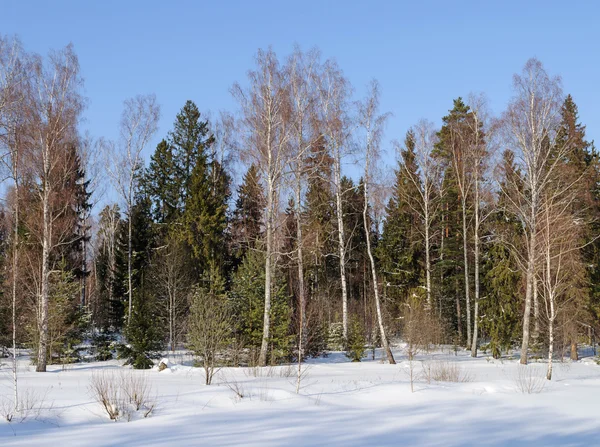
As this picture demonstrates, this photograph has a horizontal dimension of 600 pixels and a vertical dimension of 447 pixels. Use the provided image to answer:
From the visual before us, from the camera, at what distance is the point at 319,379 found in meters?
14.6

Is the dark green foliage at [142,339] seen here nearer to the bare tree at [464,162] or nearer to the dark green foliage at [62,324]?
the dark green foliage at [62,324]

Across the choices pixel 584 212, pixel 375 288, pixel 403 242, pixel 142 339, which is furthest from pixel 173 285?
pixel 584 212

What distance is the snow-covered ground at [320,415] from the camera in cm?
785

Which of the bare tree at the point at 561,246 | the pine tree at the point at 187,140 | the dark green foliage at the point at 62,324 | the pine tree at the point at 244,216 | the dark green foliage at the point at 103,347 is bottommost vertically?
the dark green foliage at the point at 103,347

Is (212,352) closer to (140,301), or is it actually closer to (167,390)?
(167,390)

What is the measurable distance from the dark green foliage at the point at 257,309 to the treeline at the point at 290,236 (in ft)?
0.22

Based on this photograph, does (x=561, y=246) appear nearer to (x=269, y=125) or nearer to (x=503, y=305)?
(x=503, y=305)

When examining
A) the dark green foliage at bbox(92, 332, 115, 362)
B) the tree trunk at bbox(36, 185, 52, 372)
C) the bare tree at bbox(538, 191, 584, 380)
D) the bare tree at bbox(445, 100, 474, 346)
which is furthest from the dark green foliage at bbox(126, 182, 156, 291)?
the bare tree at bbox(538, 191, 584, 380)

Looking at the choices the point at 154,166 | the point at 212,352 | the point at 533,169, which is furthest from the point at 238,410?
→ the point at 154,166

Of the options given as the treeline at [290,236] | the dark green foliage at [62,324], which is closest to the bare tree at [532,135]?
the treeline at [290,236]

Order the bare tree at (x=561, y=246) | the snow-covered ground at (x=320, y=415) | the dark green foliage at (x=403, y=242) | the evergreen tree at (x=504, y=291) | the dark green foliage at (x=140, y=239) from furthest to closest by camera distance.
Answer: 1. the dark green foliage at (x=403, y=242)
2. the dark green foliage at (x=140, y=239)
3. the evergreen tree at (x=504, y=291)
4. the bare tree at (x=561, y=246)
5. the snow-covered ground at (x=320, y=415)

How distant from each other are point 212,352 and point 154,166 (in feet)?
83.5

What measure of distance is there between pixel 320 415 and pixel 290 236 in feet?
43.3

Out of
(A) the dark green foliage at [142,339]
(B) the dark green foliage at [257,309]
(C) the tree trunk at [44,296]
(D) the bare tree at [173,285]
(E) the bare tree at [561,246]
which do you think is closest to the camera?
(C) the tree trunk at [44,296]
